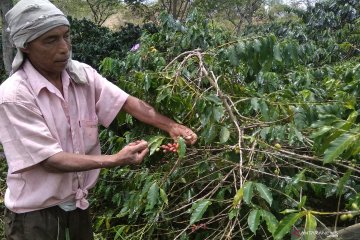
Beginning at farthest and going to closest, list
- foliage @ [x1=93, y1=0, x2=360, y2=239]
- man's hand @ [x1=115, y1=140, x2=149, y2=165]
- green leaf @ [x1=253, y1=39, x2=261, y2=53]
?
1. green leaf @ [x1=253, y1=39, x2=261, y2=53]
2. foliage @ [x1=93, y1=0, x2=360, y2=239]
3. man's hand @ [x1=115, y1=140, x2=149, y2=165]

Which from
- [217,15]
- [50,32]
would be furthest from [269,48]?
[217,15]

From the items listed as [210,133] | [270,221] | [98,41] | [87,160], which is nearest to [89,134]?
[87,160]

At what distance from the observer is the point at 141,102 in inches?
90.0

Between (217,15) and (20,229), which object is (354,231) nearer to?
(20,229)

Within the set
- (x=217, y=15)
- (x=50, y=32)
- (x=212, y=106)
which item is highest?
(x=50, y=32)

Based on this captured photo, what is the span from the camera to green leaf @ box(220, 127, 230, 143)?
78.6 inches

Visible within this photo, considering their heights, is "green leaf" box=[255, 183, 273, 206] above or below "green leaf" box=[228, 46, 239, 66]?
below

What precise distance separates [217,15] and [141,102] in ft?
47.0

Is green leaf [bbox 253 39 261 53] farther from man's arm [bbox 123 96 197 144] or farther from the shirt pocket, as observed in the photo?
the shirt pocket

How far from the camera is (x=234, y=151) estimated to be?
215 centimetres

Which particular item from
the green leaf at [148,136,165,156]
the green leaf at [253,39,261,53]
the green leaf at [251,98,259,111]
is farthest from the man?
the green leaf at [253,39,261,53]

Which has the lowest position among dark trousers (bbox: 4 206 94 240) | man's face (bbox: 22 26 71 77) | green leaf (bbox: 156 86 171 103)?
dark trousers (bbox: 4 206 94 240)

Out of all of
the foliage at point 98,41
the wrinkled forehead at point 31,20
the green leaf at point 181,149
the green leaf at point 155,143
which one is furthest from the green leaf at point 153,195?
the foliage at point 98,41

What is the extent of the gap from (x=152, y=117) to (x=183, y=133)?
0.20 m
